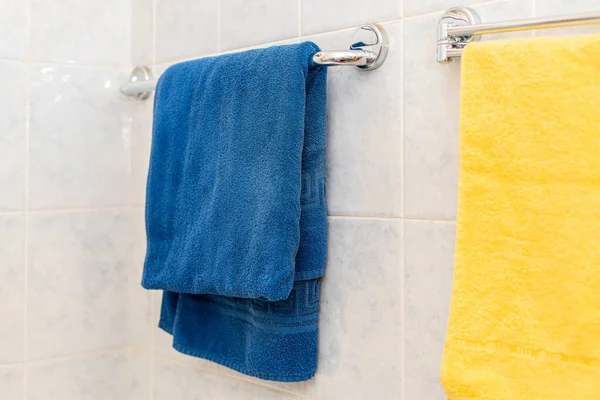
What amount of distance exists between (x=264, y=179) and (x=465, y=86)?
348mm

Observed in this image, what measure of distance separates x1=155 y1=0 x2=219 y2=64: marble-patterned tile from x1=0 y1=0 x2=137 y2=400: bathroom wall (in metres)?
0.13

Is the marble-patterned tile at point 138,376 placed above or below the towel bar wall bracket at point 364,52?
below

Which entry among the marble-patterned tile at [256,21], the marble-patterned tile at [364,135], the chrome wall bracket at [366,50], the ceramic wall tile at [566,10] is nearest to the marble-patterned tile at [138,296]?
the marble-patterned tile at [256,21]

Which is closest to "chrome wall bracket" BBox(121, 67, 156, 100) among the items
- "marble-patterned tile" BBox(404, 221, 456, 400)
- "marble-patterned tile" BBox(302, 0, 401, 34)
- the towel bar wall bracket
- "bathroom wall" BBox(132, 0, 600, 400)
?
"bathroom wall" BBox(132, 0, 600, 400)

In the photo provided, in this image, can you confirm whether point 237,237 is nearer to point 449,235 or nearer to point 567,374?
point 449,235

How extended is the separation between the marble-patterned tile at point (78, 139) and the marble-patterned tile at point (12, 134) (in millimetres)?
19

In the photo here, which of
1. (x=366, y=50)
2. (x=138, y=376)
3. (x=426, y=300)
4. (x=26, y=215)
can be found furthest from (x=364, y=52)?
(x=138, y=376)

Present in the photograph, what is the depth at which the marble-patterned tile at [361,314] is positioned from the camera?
1.01m

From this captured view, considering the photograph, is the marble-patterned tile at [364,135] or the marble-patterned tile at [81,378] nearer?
the marble-patterned tile at [364,135]

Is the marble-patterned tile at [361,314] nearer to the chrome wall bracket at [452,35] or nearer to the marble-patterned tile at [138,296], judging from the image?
the chrome wall bracket at [452,35]

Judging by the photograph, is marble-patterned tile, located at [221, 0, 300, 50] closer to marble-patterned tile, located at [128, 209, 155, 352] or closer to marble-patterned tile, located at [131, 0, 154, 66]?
marble-patterned tile, located at [131, 0, 154, 66]

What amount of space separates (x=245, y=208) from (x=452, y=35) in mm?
402

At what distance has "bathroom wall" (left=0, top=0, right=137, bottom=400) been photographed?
4.50 ft

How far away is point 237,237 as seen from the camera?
3.50ft
